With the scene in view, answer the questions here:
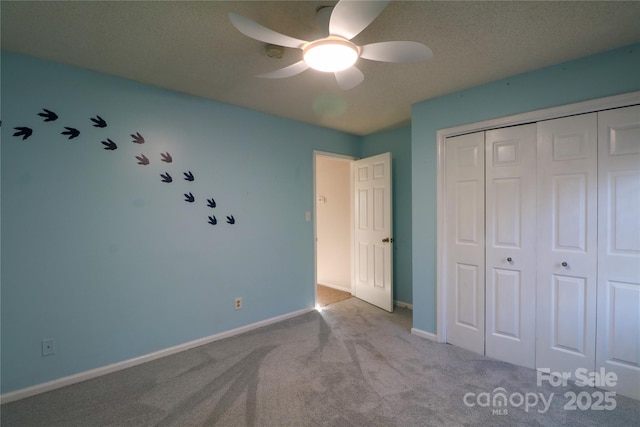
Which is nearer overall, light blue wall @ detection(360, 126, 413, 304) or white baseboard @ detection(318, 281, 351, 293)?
light blue wall @ detection(360, 126, 413, 304)

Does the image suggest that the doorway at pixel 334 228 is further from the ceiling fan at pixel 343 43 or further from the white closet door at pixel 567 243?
the ceiling fan at pixel 343 43

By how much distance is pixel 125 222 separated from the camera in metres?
2.46

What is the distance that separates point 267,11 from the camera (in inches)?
64.1

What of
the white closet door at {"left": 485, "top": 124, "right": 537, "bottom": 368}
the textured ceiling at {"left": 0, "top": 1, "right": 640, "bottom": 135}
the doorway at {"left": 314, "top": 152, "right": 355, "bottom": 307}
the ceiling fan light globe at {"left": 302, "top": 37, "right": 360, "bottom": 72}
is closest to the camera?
the ceiling fan light globe at {"left": 302, "top": 37, "right": 360, "bottom": 72}

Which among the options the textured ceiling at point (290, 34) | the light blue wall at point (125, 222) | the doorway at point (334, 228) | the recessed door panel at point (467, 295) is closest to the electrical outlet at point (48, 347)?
the light blue wall at point (125, 222)

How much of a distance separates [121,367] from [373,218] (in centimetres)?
306

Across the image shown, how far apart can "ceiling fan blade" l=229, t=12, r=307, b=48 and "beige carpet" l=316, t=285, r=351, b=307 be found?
327cm

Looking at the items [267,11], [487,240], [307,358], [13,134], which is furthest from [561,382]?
[13,134]

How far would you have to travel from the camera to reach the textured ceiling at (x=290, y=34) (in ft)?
5.27

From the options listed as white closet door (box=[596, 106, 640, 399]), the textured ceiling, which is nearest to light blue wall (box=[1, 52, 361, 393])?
the textured ceiling

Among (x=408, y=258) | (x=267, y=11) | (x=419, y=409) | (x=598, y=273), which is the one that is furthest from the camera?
(x=408, y=258)

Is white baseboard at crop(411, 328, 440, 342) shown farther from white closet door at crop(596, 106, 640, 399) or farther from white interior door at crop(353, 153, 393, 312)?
white closet door at crop(596, 106, 640, 399)

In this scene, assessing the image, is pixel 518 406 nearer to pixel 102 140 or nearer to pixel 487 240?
pixel 487 240

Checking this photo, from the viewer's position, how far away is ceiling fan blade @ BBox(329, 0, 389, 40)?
3.90ft
